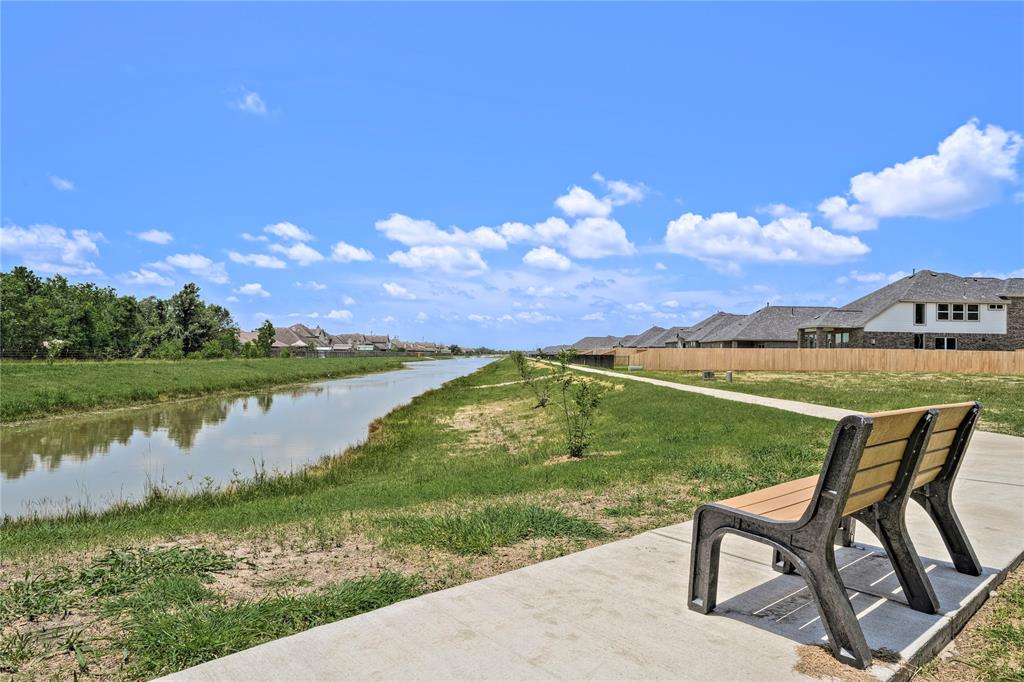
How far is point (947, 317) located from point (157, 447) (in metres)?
52.4

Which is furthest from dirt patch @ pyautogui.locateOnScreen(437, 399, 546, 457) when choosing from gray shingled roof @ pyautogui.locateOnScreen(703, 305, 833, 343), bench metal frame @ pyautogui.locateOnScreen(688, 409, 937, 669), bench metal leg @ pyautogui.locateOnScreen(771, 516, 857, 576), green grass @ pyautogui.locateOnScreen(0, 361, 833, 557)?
gray shingled roof @ pyautogui.locateOnScreen(703, 305, 833, 343)

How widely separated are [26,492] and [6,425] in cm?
1391

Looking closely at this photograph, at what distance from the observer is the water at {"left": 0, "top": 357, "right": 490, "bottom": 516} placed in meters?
12.8

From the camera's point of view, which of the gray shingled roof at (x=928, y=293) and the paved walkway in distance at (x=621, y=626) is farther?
the gray shingled roof at (x=928, y=293)

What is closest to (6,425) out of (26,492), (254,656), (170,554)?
(26,492)

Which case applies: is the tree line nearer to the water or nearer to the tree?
the tree

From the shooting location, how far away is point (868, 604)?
146 inches

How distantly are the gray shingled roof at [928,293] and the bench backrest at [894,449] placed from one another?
50475 millimetres

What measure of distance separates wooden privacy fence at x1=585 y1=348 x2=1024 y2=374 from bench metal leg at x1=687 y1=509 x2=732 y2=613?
43.3 metres

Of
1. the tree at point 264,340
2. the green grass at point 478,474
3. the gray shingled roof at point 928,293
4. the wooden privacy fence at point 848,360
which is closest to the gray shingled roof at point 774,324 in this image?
the gray shingled roof at point 928,293

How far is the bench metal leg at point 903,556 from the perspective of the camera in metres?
3.55

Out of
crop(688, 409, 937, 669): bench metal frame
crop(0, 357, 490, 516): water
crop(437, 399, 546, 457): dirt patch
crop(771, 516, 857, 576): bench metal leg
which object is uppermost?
crop(688, 409, 937, 669): bench metal frame

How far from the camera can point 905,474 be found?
359cm

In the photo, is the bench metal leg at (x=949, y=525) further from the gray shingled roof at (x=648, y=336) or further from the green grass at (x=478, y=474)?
the gray shingled roof at (x=648, y=336)
